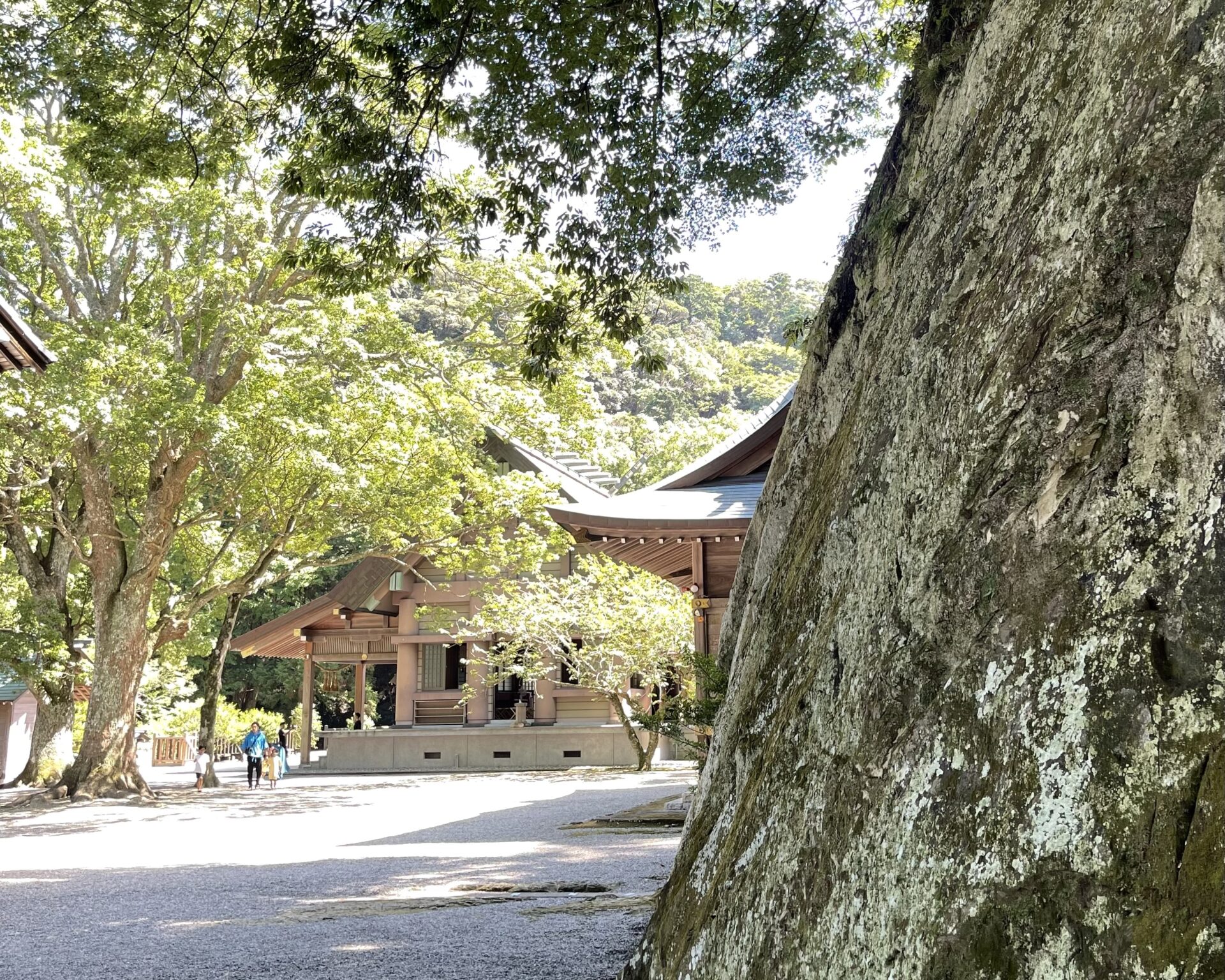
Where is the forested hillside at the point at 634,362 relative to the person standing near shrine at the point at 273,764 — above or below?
above

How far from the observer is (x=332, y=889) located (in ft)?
25.0

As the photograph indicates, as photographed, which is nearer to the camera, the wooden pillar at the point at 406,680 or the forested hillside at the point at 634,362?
the forested hillside at the point at 634,362

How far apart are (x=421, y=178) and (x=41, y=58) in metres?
2.46

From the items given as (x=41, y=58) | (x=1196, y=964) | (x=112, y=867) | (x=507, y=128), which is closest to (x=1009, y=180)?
(x=1196, y=964)

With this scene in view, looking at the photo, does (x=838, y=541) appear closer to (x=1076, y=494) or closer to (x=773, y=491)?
(x=1076, y=494)

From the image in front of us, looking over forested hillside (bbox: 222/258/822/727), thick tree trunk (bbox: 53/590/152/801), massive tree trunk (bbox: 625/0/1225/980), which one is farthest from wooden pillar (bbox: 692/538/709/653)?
massive tree trunk (bbox: 625/0/1225/980)

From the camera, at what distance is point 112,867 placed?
9.41m

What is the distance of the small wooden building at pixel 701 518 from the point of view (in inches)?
534

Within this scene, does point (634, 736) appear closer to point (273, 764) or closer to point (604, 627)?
point (604, 627)

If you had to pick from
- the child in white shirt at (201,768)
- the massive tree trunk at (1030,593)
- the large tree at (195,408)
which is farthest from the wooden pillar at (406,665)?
the massive tree trunk at (1030,593)

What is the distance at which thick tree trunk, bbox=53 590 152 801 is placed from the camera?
16.2m

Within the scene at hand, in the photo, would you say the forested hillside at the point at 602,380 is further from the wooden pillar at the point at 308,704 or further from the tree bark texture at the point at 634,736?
the tree bark texture at the point at 634,736

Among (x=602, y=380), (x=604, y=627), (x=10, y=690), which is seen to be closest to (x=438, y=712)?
(x=604, y=627)

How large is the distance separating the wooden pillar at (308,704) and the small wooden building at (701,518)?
13797 mm
